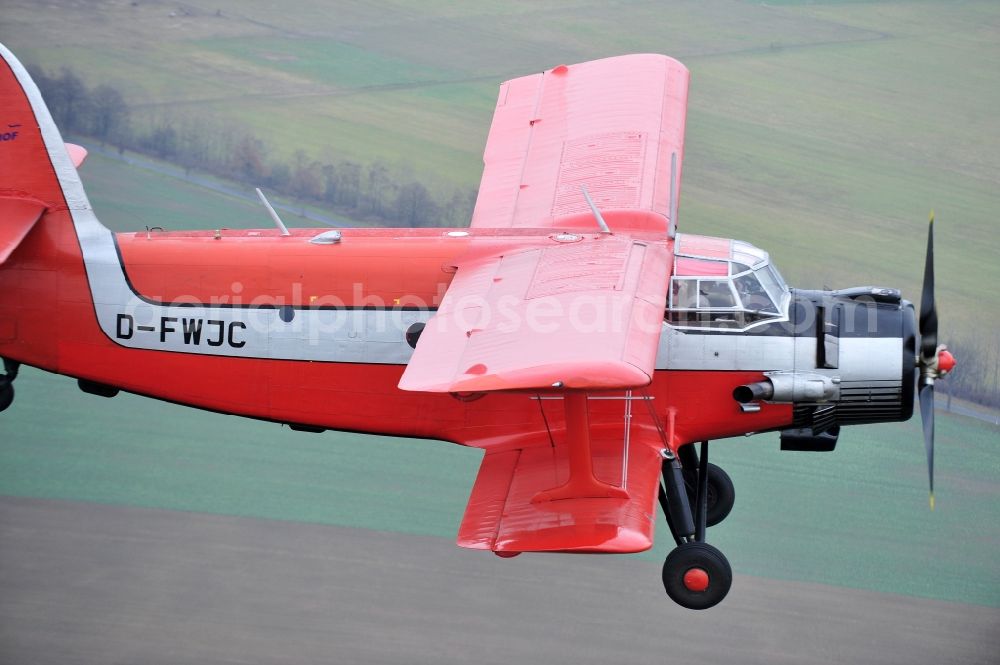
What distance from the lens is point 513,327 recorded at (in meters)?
13.5

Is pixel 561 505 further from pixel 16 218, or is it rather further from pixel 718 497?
pixel 16 218

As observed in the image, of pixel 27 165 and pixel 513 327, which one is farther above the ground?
pixel 27 165

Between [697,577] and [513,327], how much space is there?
3.77m

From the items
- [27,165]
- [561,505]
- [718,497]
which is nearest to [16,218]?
[27,165]

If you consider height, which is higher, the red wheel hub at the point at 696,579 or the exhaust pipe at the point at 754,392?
the exhaust pipe at the point at 754,392

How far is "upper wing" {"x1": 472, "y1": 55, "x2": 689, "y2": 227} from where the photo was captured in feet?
56.4

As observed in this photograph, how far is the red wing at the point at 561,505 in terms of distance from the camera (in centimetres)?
1398

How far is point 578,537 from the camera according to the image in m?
14.0

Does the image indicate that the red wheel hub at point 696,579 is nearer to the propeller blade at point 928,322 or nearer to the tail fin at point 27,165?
the propeller blade at point 928,322

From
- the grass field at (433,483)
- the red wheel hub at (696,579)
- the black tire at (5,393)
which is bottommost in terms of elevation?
the grass field at (433,483)

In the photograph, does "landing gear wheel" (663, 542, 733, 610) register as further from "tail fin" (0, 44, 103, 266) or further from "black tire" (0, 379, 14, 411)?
"black tire" (0, 379, 14, 411)

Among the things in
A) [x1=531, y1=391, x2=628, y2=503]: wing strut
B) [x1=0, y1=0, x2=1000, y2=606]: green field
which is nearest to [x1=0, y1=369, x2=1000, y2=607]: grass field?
[x1=0, y1=0, x2=1000, y2=606]: green field

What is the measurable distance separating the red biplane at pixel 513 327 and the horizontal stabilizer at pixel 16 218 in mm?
29

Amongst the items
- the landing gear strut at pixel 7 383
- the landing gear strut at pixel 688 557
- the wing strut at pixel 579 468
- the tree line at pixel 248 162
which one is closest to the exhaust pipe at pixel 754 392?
the landing gear strut at pixel 688 557
